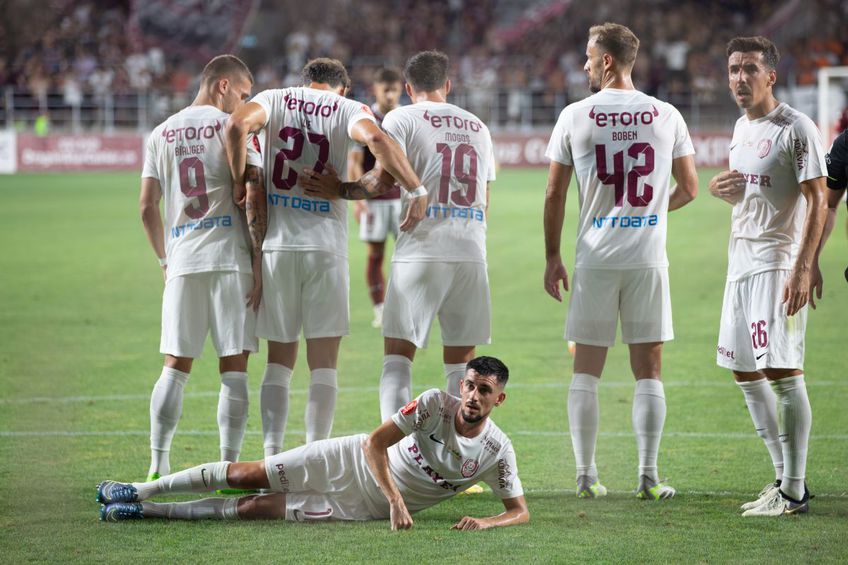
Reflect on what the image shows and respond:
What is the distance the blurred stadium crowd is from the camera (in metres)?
31.9

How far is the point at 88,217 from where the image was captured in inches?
823

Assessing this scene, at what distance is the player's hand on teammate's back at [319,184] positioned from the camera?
609 centimetres

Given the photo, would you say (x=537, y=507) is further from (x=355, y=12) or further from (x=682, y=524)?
(x=355, y=12)

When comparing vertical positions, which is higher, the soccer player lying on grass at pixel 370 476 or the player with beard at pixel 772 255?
the player with beard at pixel 772 255

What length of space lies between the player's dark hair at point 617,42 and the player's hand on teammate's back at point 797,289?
4.29ft

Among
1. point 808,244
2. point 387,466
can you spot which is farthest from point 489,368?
point 808,244

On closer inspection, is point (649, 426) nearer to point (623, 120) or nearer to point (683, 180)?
point (683, 180)

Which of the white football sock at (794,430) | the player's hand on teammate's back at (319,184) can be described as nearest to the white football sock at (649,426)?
the white football sock at (794,430)

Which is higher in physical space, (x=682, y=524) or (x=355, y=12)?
(x=355, y=12)

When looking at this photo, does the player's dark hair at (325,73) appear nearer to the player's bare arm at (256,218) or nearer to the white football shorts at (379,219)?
the player's bare arm at (256,218)

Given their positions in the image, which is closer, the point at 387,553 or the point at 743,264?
the point at 387,553

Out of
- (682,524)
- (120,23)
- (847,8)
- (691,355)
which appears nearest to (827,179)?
(682,524)

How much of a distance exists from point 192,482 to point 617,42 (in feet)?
9.48

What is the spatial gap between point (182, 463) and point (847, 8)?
32.4 m
